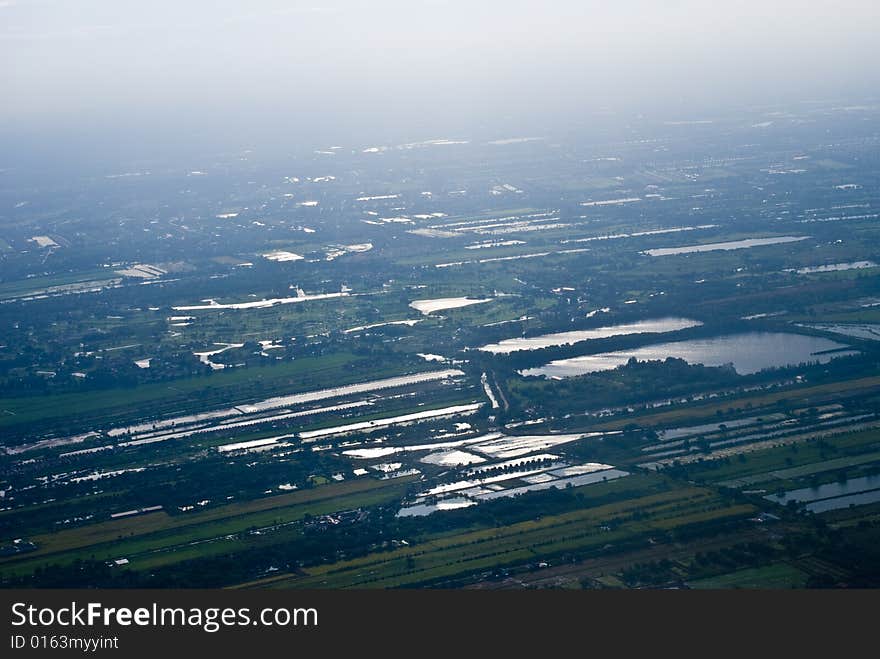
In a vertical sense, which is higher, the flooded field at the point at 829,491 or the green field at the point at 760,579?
the green field at the point at 760,579

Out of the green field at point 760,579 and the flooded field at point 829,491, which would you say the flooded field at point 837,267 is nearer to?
the flooded field at point 829,491

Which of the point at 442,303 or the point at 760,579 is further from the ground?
the point at 760,579

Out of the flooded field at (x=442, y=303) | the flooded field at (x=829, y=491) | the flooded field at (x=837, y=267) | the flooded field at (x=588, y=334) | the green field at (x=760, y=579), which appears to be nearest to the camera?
the green field at (x=760, y=579)

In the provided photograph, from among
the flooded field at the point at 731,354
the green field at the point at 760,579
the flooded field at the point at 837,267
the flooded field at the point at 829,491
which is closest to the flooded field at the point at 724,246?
the flooded field at the point at 837,267

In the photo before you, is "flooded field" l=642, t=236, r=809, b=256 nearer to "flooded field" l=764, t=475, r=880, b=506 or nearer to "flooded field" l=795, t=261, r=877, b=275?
"flooded field" l=795, t=261, r=877, b=275

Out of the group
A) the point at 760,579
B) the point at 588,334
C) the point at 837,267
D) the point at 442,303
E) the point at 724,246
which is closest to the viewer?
the point at 760,579

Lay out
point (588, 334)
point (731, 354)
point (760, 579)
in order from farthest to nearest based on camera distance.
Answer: point (588, 334) → point (731, 354) → point (760, 579)

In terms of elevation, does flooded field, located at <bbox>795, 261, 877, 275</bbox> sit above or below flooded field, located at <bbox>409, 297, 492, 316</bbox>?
above

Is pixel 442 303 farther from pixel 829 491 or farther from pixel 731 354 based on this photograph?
pixel 829 491

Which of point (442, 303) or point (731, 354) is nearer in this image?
point (731, 354)

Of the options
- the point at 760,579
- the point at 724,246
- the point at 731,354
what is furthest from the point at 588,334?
the point at 760,579

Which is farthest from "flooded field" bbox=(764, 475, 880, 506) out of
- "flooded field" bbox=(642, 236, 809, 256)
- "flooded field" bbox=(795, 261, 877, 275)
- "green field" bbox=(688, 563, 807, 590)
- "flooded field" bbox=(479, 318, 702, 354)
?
"flooded field" bbox=(642, 236, 809, 256)
